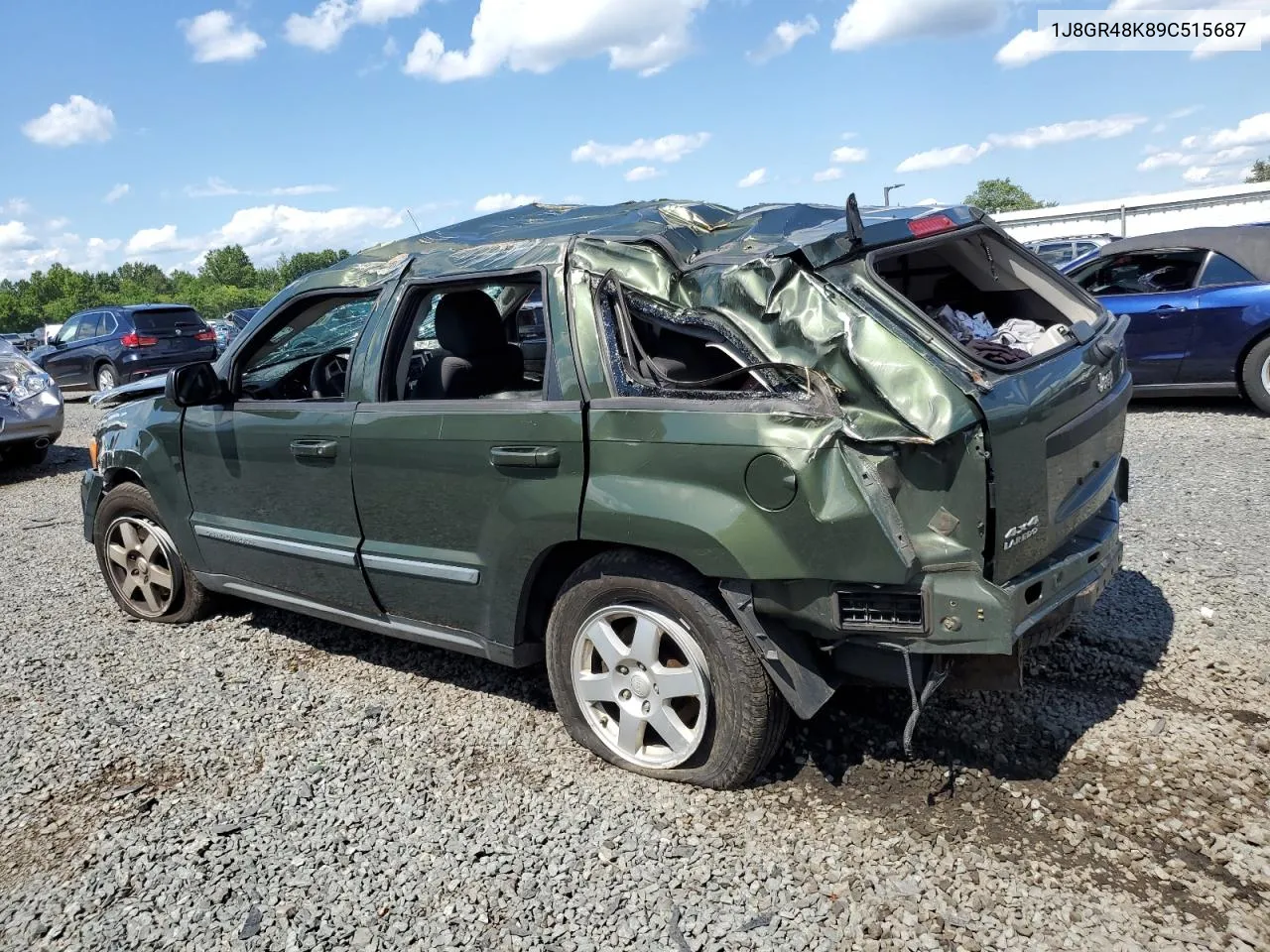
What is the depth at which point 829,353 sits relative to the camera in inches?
111

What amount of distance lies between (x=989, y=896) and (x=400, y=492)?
2402mm

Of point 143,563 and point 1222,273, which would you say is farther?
point 1222,273

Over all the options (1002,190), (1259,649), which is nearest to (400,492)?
(1259,649)

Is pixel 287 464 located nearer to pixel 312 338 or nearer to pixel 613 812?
pixel 312 338

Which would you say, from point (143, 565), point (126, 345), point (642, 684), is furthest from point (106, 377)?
point (642, 684)

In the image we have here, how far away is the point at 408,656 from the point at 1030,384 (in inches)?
119

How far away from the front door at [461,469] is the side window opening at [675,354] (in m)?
0.26

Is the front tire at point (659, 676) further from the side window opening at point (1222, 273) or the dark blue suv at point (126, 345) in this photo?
the dark blue suv at point (126, 345)

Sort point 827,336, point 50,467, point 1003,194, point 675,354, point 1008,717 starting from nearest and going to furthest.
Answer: point 827,336
point 675,354
point 1008,717
point 50,467
point 1003,194

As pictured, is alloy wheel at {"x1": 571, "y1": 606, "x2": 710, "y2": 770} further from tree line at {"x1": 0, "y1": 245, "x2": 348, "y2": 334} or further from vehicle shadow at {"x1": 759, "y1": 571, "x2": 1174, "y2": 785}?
tree line at {"x1": 0, "y1": 245, "x2": 348, "y2": 334}

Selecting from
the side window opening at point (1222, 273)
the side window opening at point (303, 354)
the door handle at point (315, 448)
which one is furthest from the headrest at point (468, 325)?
the side window opening at point (1222, 273)

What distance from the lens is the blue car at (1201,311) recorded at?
26.8ft

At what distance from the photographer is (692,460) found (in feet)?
→ 9.30

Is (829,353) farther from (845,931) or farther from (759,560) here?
(845,931)
